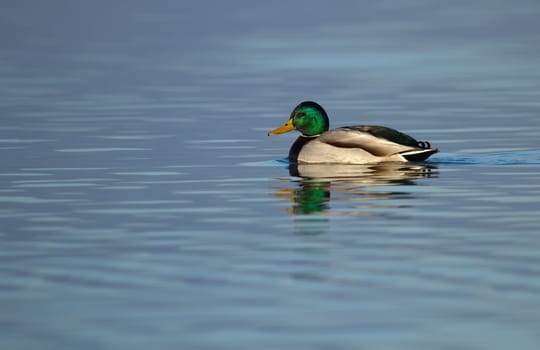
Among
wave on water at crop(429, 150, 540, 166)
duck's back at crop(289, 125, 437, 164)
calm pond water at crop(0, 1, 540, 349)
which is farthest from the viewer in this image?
duck's back at crop(289, 125, 437, 164)

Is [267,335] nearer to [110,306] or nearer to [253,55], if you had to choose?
[110,306]

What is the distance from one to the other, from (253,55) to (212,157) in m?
19.7

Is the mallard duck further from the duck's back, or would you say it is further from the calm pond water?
the calm pond water

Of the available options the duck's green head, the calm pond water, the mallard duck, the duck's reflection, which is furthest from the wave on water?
the duck's green head

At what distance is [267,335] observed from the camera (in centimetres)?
880

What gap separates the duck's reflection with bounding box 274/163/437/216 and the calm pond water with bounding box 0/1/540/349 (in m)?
0.05

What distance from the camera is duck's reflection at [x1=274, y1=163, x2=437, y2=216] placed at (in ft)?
45.4

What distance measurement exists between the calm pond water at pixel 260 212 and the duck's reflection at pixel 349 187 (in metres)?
0.05

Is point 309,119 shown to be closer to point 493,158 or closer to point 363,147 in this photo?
point 363,147

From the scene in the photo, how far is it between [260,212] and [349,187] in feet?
6.65

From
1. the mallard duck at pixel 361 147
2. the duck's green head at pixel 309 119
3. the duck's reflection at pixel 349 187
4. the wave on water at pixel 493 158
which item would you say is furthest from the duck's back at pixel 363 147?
the duck's green head at pixel 309 119

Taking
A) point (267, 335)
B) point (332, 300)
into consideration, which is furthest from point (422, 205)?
point (267, 335)

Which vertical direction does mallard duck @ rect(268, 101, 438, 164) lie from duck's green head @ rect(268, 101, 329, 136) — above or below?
below

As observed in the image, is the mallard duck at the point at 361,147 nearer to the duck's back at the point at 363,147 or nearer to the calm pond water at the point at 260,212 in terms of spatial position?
the duck's back at the point at 363,147
